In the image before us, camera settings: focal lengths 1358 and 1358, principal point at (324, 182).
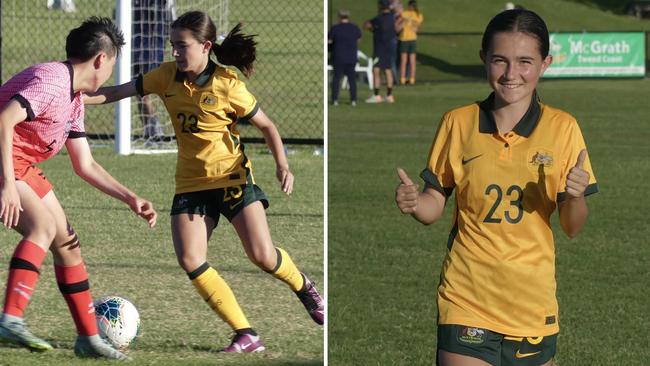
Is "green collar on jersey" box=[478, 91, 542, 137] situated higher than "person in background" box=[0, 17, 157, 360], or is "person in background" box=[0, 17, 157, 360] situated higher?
"green collar on jersey" box=[478, 91, 542, 137]

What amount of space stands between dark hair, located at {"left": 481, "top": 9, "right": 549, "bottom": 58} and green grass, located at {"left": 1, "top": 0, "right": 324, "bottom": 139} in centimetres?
1717

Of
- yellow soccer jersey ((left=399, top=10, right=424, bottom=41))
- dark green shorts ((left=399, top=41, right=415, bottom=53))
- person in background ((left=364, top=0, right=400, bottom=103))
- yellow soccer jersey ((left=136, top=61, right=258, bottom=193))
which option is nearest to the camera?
yellow soccer jersey ((left=136, top=61, right=258, bottom=193))

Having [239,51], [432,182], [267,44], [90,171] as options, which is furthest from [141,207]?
[267,44]

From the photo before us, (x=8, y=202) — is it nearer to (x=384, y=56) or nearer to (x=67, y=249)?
(x=67, y=249)

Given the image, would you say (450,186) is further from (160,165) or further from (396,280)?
(160,165)

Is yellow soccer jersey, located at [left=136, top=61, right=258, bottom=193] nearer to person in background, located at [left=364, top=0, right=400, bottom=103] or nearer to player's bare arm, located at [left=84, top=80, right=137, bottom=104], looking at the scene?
player's bare arm, located at [left=84, top=80, right=137, bottom=104]

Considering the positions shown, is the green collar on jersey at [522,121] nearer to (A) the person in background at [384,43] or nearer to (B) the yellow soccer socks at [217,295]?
(B) the yellow soccer socks at [217,295]

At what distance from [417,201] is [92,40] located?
2.39 meters

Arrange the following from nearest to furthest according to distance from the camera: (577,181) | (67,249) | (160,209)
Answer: (577,181)
(67,249)
(160,209)

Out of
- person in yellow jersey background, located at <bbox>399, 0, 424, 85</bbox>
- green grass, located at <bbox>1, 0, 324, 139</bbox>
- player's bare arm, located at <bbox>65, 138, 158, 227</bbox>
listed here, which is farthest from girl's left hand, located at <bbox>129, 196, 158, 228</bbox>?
person in yellow jersey background, located at <bbox>399, 0, 424, 85</bbox>

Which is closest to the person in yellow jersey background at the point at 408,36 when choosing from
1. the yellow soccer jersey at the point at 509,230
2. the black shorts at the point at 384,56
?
the black shorts at the point at 384,56

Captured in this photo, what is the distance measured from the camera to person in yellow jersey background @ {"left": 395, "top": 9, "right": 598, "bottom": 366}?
4.30m

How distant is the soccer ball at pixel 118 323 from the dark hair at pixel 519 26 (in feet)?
9.29

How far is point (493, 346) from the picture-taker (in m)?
4.29
